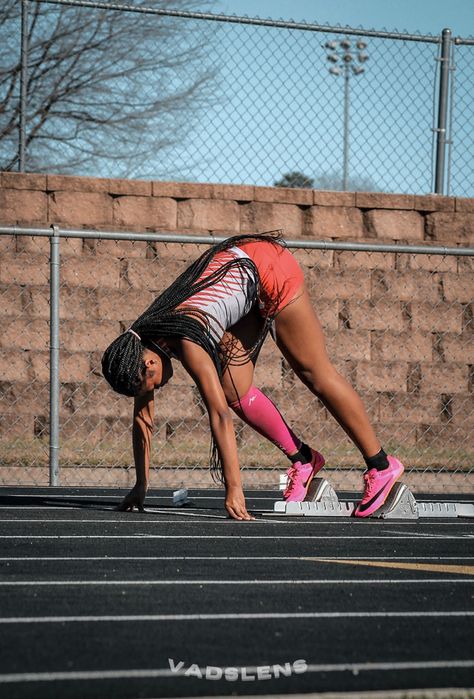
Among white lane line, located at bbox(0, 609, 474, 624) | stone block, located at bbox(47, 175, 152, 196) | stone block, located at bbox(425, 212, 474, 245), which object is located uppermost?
stone block, located at bbox(47, 175, 152, 196)

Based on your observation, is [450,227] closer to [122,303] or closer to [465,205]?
[465,205]

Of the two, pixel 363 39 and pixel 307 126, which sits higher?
pixel 363 39

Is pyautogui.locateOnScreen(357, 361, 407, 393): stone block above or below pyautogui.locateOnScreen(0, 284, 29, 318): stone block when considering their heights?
below

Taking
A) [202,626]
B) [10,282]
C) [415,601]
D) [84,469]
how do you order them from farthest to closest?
[10,282], [84,469], [415,601], [202,626]

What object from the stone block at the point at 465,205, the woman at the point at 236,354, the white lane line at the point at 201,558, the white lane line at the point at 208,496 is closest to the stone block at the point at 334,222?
the stone block at the point at 465,205

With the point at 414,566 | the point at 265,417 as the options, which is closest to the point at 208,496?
the point at 265,417

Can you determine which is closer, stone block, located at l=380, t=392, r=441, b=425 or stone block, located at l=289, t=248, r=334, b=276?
stone block, located at l=380, t=392, r=441, b=425

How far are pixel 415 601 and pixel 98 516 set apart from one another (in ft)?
9.42

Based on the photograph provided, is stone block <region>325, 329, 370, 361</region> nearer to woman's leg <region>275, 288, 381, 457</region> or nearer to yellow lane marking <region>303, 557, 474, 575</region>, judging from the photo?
woman's leg <region>275, 288, 381, 457</region>

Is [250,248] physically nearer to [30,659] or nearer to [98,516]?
[98,516]

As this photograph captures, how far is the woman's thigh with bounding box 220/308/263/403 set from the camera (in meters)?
6.66

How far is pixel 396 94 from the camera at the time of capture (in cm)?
1052

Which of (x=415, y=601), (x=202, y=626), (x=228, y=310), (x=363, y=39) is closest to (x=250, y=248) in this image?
(x=228, y=310)

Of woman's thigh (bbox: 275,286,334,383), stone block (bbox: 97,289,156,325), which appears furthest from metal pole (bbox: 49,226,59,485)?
woman's thigh (bbox: 275,286,334,383)
